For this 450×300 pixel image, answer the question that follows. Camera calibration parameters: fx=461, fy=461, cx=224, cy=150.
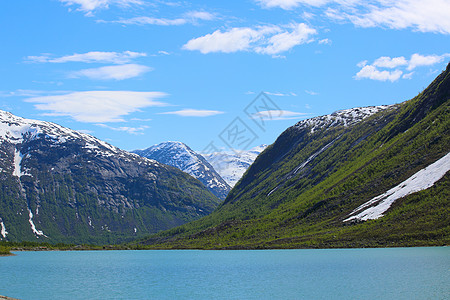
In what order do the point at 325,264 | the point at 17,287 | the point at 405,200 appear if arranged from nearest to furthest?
the point at 17,287 → the point at 325,264 → the point at 405,200

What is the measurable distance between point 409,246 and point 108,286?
91.8 metres

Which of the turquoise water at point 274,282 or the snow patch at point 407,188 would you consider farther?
the snow patch at point 407,188

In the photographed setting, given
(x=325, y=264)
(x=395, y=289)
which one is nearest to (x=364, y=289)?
(x=395, y=289)

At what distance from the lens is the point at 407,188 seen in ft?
575

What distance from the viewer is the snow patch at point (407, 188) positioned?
6656 inches

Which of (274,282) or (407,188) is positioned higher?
(407,188)

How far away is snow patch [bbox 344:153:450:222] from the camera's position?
169062 mm

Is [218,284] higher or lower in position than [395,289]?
higher

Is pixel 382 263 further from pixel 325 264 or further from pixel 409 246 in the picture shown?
pixel 409 246

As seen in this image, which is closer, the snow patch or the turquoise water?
the turquoise water

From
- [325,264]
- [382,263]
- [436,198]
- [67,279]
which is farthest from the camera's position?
[436,198]

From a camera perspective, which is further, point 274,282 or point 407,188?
point 407,188

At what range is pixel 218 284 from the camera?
84062mm

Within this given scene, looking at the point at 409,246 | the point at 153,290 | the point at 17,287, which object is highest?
the point at 17,287
